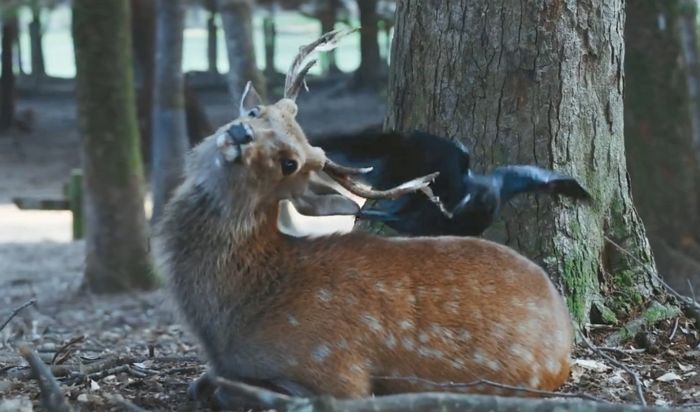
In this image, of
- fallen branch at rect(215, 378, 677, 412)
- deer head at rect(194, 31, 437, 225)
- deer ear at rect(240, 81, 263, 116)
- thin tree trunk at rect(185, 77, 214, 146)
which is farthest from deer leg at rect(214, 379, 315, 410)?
thin tree trunk at rect(185, 77, 214, 146)

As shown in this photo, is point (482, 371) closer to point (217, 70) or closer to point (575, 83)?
point (575, 83)

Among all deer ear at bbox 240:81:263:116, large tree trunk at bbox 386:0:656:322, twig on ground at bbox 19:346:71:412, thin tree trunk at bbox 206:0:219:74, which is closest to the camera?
twig on ground at bbox 19:346:71:412

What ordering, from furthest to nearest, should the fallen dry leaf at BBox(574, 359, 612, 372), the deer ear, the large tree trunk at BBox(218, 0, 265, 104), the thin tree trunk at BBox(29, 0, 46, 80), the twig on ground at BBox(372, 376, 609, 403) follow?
the thin tree trunk at BBox(29, 0, 46, 80)
the large tree trunk at BBox(218, 0, 265, 104)
the fallen dry leaf at BBox(574, 359, 612, 372)
the deer ear
the twig on ground at BBox(372, 376, 609, 403)

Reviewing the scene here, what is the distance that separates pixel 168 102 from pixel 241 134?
24.7 feet

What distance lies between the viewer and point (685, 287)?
1114cm

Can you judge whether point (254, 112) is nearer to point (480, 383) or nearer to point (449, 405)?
point (480, 383)

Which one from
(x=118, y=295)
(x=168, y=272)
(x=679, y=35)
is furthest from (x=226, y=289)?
(x=679, y=35)

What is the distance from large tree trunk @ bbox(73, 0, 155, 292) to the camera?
11094 mm

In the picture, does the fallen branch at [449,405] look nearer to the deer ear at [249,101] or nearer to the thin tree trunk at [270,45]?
the deer ear at [249,101]

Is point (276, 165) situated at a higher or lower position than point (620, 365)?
higher

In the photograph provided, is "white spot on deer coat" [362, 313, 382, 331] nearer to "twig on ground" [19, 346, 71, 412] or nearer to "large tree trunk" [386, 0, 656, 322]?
"twig on ground" [19, 346, 71, 412]

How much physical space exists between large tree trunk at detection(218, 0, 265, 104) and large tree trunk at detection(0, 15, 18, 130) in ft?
53.7

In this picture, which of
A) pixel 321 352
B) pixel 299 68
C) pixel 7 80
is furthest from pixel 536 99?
pixel 7 80

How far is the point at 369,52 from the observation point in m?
30.1
